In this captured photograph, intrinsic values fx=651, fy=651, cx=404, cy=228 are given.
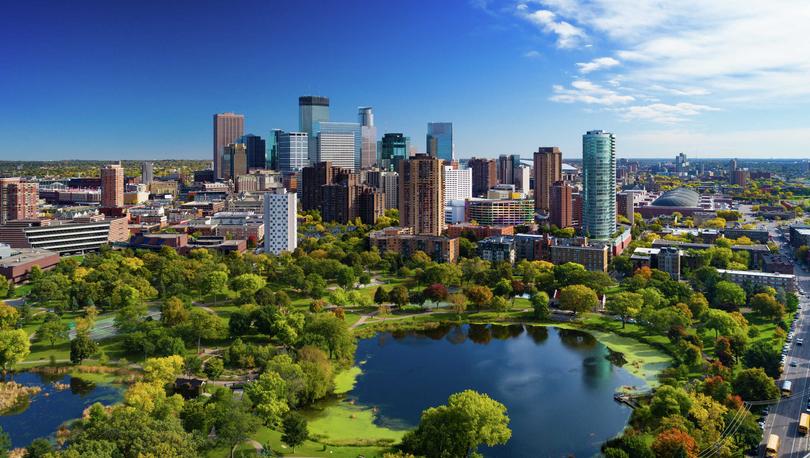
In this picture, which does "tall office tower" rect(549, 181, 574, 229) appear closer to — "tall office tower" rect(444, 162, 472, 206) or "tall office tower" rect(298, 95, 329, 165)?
"tall office tower" rect(444, 162, 472, 206)

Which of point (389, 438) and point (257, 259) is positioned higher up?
point (257, 259)

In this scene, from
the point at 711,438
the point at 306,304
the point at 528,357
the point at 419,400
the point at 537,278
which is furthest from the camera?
the point at 537,278

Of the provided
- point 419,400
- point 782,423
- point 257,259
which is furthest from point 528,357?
point 257,259

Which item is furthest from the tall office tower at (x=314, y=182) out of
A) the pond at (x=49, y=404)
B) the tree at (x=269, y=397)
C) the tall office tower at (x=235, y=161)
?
the tree at (x=269, y=397)

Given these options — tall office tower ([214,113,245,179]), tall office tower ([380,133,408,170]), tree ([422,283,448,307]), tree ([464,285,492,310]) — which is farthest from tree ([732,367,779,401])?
tall office tower ([214,113,245,179])

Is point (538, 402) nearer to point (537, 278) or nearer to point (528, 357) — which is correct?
point (528, 357)

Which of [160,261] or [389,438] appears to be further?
[160,261]

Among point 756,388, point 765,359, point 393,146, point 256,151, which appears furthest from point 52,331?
point 256,151
